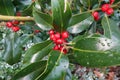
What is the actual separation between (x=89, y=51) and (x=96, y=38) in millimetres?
56

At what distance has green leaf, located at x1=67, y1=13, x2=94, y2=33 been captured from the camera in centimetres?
131

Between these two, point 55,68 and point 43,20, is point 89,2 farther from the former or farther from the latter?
point 55,68

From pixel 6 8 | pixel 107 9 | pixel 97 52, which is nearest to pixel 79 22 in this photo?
pixel 107 9

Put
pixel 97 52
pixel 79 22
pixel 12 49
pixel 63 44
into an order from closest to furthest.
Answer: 1. pixel 97 52
2. pixel 63 44
3. pixel 79 22
4. pixel 12 49

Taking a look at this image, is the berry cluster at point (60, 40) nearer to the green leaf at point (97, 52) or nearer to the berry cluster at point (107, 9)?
the green leaf at point (97, 52)

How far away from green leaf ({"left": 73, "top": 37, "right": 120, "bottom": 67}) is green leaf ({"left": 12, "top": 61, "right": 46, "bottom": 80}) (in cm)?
15

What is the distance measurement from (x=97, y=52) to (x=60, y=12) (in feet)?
0.69

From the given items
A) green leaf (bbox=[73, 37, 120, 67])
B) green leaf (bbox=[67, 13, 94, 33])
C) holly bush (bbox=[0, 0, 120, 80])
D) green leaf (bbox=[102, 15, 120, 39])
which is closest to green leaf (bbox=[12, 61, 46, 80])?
holly bush (bbox=[0, 0, 120, 80])

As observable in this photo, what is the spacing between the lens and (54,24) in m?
1.17

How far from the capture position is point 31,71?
3.82 ft

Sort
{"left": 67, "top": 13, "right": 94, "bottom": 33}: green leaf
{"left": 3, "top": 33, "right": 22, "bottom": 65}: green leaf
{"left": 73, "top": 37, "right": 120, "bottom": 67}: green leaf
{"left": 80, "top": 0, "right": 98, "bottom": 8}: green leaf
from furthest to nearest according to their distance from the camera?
1. {"left": 3, "top": 33, "right": 22, "bottom": 65}: green leaf
2. {"left": 80, "top": 0, "right": 98, "bottom": 8}: green leaf
3. {"left": 67, "top": 13, "right": 94, "bottom": 33}: green leaf
4. {"left": 73, "top": 37, "right": 120, "bottom": 67}: green leaf

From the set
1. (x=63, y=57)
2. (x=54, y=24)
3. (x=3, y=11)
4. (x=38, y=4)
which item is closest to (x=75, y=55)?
(x=63, y=57)

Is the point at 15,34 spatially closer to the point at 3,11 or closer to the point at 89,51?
the point at 3,11

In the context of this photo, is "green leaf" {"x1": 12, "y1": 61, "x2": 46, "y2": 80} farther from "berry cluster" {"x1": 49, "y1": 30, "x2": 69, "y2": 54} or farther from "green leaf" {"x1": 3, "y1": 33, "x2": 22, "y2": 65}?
"green leaf" {"x1": 3, "y1": 33, "x2": 22, "y2": 65}
